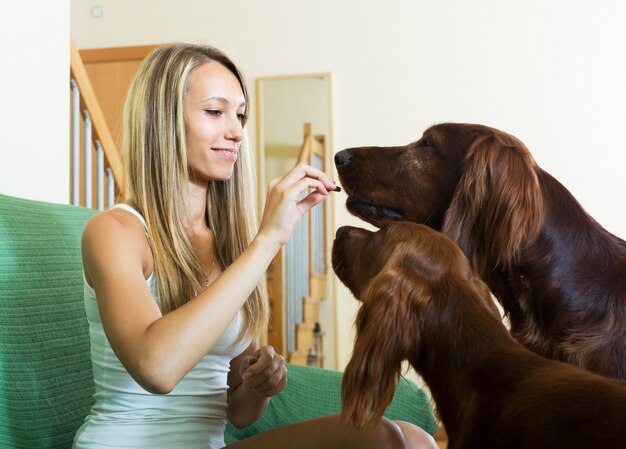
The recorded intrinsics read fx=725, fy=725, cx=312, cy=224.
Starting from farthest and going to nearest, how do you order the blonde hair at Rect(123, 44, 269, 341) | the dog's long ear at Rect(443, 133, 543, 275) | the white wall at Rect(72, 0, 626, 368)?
the white wall at Rect(72, 0, 626, 368) < the blonde hair at Rect(123, 44, 269, 341) < the dog's long ear at Rect(443, 133, 543, 275)

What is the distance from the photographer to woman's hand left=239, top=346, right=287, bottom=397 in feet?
5.17

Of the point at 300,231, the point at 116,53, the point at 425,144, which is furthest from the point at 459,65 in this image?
the point at 425,144

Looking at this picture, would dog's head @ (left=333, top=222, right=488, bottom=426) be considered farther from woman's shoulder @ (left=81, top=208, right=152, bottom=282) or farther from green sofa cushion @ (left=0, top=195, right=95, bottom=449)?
green sofa cushion @ (left=0, top=195, right=95, bottom=449)

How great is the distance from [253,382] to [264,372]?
4 centimetres

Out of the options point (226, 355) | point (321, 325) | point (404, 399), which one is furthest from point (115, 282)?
point (321, 325)

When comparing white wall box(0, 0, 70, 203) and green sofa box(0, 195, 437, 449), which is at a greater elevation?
white wall box(0, 0, 70, 203)

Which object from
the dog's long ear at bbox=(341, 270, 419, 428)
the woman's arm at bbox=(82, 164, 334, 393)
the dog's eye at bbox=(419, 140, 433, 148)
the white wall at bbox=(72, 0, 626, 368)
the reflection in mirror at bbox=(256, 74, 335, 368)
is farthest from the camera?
the reflection in mirror at bbox=(256, 74, 335, 368)

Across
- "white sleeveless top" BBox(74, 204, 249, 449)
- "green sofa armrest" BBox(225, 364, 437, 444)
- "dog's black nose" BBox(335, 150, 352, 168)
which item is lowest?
"green sofa armrest" BBox(225, 364, 437, 444)

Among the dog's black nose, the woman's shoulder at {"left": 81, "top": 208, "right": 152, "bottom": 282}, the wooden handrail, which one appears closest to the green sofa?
the woman's shoulder at {"left": 81, "top": 208, "right": 152, "bottom": 282}

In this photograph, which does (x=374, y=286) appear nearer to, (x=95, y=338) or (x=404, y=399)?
(x=95, y=338)

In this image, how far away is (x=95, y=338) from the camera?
1579 millimetres

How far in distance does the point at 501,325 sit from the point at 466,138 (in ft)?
1.80

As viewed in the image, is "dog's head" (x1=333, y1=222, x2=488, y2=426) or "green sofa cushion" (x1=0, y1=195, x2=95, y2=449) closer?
"dog's head" (x1=333, y1=222, x2=488, y2=426)

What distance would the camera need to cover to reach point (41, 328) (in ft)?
5.55
